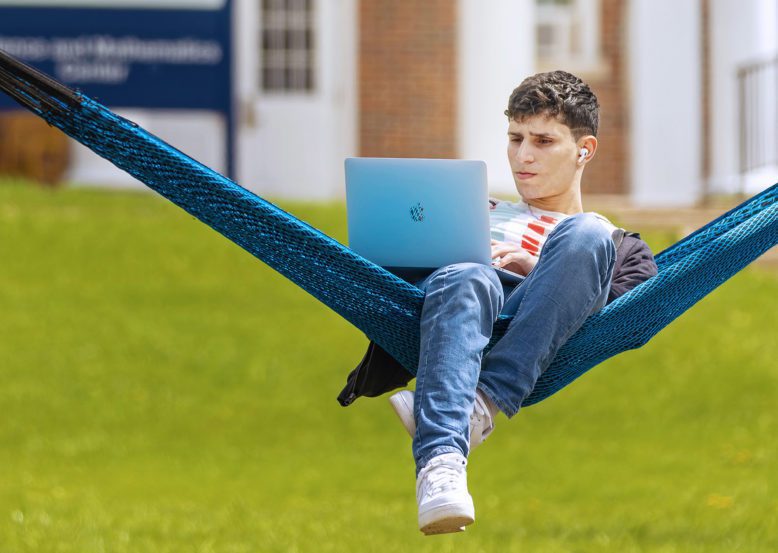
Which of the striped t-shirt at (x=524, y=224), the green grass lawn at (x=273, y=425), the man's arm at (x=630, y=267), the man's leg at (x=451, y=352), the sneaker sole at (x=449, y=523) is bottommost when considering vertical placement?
the green grass lawn at (x=273, y=425)

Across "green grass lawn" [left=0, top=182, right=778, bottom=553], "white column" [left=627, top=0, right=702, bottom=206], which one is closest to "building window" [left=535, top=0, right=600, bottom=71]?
"white column" [left=627, top=0, right=702, bottom=206]

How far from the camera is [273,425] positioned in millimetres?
8180

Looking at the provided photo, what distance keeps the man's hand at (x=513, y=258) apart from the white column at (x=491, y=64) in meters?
8.59

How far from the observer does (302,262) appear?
3.22 metres

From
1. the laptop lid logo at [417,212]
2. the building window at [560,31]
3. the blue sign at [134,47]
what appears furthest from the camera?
the building window at [560,31]

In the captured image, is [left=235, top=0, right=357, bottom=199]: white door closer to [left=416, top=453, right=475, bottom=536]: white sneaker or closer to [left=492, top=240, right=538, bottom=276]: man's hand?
[left=492, top=240, right=538, bottom=276]: man's hand

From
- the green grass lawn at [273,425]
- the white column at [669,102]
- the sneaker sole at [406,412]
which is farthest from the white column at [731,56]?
the sneaker sole at [406,412]

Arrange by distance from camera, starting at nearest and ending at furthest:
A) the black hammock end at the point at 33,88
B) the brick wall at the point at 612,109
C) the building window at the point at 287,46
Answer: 1. the black hammock end at the point at 33,88
2. the building window at the point at 287,46
3. the brick wall at the point at 612,109

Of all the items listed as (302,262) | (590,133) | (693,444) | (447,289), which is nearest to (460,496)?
(447,289)

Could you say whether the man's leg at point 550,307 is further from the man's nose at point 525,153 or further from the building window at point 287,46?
the building window at point 287,46

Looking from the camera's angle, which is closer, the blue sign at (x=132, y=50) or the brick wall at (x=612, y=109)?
the blue sign at (x=132, y=50)

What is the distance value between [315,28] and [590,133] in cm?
1031

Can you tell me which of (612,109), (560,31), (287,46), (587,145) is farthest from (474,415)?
(560,31)

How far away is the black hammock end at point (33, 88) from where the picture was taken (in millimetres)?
3217
